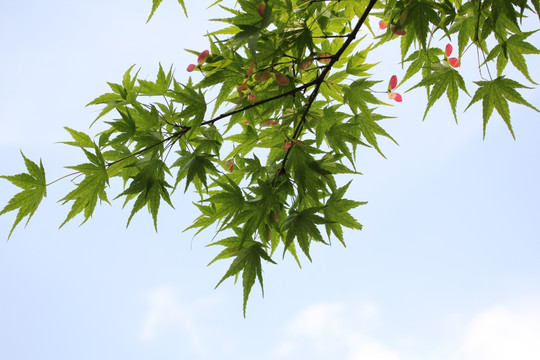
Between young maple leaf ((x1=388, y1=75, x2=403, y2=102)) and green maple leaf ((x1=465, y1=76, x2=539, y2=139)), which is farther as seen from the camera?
young maple leaf ((x1=388, y1=75, x2=403, y2=102))

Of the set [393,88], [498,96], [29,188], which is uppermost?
[393,88]

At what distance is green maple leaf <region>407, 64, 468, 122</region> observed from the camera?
1690 millimetres

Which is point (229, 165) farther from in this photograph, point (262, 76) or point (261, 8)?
point (261, 8)

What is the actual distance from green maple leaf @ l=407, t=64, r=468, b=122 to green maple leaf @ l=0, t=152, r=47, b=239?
146cm

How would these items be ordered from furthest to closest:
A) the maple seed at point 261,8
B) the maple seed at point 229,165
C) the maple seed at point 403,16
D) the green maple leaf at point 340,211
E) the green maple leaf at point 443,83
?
the maple seed at point 229,165 < the green maple leaf at point 443,83 < the green maple leaf at point 340,211 < the maple seed at point 403,16 < the maple seed at point 261,8

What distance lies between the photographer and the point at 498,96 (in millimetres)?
1639

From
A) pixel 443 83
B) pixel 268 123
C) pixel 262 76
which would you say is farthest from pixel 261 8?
pixel 443 83

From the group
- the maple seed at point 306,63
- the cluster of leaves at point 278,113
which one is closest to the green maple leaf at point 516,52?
the cluster of leaves at point 278,113

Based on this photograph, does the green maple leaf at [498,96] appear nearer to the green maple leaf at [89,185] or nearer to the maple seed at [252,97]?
the maple seed at [252,97]

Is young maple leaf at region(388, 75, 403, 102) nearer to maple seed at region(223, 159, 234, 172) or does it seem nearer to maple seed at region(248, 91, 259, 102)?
maple seed at region(248, 91, 259, 102)

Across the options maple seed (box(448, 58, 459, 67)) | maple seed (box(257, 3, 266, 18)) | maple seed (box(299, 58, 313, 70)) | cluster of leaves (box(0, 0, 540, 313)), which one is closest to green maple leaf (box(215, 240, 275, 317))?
cluster of leaves (box(0, 0, 540, 313))

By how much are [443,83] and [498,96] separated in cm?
20

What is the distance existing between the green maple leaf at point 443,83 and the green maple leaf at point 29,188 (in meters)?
1.46

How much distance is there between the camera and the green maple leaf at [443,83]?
1690 millimetres
